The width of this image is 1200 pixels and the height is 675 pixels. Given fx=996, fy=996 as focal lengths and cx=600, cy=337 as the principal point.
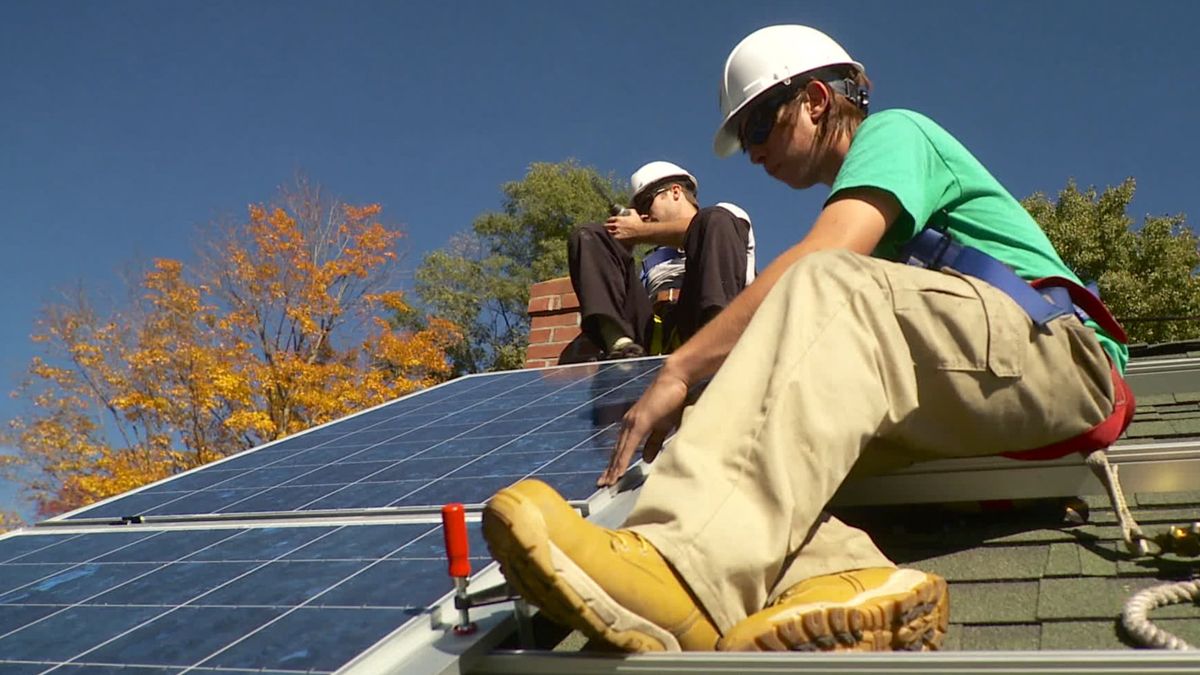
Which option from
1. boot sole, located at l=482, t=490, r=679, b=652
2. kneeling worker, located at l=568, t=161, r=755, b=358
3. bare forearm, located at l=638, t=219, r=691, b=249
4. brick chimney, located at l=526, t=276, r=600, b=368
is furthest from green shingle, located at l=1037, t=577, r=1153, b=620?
brick chimney, located at l=526, t=276, r=600, b=368

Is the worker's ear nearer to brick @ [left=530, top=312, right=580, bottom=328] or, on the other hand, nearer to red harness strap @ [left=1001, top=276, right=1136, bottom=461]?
red harness strap @ [left=1001, top=276, right=1136, bottom=461]

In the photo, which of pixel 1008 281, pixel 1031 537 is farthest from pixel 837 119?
pixel 1031 537

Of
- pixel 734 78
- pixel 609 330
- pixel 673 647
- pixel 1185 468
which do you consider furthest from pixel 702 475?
pixel 609 330

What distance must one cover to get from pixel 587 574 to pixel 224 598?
85cm

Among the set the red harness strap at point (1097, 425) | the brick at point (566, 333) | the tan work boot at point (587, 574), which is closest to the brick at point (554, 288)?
the brick at point (566, 333)

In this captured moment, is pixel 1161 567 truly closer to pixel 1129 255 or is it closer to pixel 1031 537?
pixel 1031 537

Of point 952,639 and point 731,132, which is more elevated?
point 731,132

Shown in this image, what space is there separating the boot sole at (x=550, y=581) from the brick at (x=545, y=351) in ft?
19.2

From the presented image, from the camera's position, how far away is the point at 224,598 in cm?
183

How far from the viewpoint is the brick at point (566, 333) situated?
23.8ft

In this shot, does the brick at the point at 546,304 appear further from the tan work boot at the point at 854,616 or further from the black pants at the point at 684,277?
the tan work boot at the point at 854,616

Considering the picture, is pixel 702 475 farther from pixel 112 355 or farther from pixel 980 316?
pixel 112 355

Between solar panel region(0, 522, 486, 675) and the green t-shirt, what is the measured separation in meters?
1.08

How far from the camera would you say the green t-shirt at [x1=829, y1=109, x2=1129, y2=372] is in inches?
80.0
